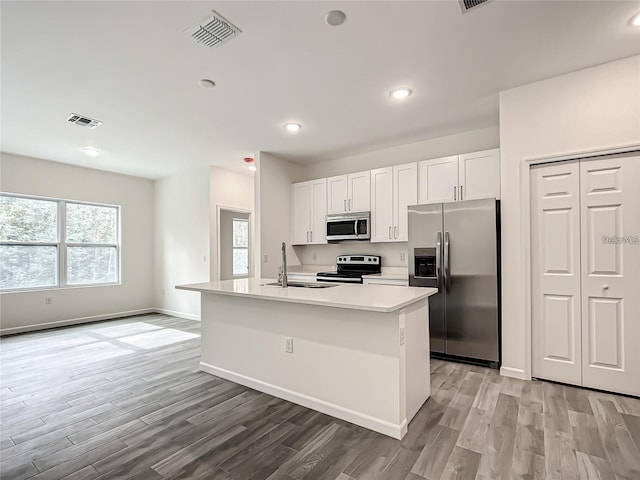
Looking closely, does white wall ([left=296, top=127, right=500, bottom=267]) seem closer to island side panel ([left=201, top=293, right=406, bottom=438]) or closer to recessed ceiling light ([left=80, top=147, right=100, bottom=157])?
island side panel ([left=201, top=293, right=406, bottom=438])

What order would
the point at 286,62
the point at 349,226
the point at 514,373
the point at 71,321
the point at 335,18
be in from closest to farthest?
the point at 335,18 → the point at 286,62 → the point at 514,373 → the point at 349,226 → the point at 71,321

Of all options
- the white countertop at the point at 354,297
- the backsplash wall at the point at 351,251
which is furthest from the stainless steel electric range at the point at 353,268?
the white countertop at the point at 354,297

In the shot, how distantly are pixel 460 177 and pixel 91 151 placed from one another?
514cm

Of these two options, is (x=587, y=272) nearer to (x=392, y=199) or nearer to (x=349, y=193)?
(x=392, y=199)

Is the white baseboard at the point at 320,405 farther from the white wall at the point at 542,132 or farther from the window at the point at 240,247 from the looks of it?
the window at the point at 240,247

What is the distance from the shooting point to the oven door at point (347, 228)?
461cm

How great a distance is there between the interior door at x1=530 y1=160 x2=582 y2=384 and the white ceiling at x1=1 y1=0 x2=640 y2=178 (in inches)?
38.0

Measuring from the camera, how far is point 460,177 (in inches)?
152

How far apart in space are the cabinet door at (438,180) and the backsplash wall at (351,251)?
0.85 meters

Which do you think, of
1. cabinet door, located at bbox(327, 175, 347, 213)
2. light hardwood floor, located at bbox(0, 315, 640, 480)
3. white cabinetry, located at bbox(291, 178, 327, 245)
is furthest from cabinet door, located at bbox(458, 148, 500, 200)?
white cabinetry, located at bbox(291, 178, 327, 245)

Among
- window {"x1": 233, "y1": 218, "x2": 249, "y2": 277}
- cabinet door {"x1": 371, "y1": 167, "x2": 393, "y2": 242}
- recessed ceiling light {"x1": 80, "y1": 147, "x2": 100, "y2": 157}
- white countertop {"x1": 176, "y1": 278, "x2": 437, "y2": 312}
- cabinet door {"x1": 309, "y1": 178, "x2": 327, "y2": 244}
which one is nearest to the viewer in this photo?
white countertop {"x1": 176, "y1": 278, "x2": 437, "y2": 312}

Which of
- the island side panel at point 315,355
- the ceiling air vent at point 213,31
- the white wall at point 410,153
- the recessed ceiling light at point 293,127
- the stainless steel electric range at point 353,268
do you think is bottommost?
the island side panel at point 315,355

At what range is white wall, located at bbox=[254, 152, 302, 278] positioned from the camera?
486 cm

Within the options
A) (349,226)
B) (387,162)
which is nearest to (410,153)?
(387,162)
